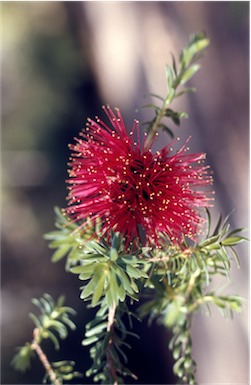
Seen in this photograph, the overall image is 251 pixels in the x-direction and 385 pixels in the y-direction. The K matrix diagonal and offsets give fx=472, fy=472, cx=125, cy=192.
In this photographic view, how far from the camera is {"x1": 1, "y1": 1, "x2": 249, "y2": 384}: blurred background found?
2.07m

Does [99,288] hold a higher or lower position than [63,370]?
higher

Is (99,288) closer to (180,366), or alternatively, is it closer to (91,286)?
(91,286)

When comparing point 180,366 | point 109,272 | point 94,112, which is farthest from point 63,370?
point 94,112

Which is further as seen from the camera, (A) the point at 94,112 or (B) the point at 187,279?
(A) the point at 94,112

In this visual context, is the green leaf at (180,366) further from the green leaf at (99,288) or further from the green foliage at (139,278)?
the green leaf at (99,288)

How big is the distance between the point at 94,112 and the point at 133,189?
237cm

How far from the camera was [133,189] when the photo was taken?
2.01 ft

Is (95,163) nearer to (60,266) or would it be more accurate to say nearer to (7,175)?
(60,266)

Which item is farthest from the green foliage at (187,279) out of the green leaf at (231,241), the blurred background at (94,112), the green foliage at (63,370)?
the blurred background at (94,112)

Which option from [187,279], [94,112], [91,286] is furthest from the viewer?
[94,112]

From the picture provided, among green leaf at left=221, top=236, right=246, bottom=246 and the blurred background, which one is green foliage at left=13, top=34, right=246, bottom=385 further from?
the blurred background

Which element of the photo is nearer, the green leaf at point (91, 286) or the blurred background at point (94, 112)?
the green leaf at point (91, 286)

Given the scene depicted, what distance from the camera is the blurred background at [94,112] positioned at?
6.79 feet

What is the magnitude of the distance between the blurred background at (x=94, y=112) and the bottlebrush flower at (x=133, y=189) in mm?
1006
